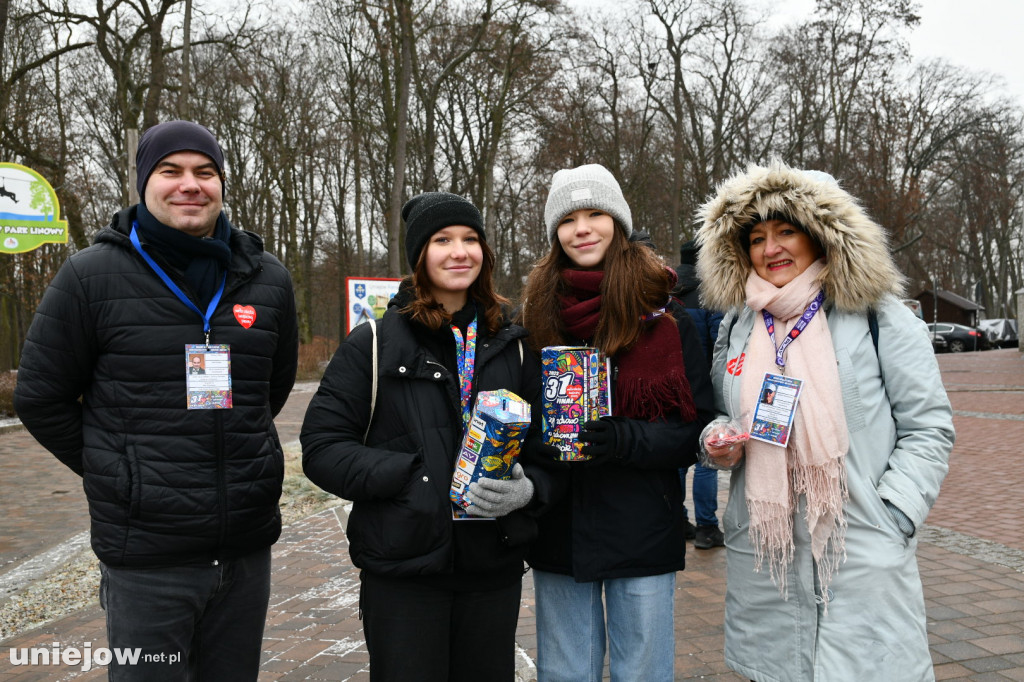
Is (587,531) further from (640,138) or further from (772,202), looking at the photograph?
(640,138)

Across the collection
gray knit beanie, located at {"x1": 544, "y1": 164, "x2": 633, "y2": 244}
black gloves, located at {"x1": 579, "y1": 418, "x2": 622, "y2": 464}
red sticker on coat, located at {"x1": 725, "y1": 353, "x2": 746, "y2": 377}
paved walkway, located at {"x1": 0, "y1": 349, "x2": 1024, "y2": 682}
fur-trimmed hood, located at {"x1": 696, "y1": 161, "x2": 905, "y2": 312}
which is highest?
gray knit beanie, located at {"x1": 544, "y1": 164, "x2": 633, "y2": 244}

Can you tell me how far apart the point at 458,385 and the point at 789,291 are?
1085mm

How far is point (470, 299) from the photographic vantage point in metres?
2.56

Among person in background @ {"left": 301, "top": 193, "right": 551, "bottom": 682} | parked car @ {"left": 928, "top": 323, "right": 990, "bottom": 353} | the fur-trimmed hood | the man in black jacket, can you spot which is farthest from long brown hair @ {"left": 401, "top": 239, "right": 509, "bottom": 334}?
parked car @ {"left": 928, "top": 323, "right": 990, "bottom": 353}

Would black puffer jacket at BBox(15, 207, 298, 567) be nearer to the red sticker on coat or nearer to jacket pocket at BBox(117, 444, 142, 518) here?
jacket pocket at BBox(117, 444, 142, 518)

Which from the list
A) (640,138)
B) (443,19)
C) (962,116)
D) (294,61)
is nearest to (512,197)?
(640,138)

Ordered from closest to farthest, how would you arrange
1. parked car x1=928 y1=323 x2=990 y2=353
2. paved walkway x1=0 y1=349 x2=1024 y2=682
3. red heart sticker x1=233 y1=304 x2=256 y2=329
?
1. red heart sticker x1=233 y1=304 x2=256 y2=329
2. paved walkway x1=0 y1=349 x2=1024 y2=682
3. parked car x1=928 y1=323 x2=990 y2=353

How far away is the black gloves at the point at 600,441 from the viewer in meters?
2.33

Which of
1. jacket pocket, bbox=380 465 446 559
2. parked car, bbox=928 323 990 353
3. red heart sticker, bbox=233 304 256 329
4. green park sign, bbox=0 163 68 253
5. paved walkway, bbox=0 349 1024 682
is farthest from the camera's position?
parked car, bbox=928 323 990 353

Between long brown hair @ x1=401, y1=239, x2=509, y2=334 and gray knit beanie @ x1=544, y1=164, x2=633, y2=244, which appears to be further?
gray knit beanie @ x1=544, y1=164, x2=633, y2=244

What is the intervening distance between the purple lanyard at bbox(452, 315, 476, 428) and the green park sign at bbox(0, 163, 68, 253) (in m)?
11.2

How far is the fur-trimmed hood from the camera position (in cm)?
239

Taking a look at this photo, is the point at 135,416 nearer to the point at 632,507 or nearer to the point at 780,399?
the point at 632,507

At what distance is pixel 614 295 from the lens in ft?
8.19
